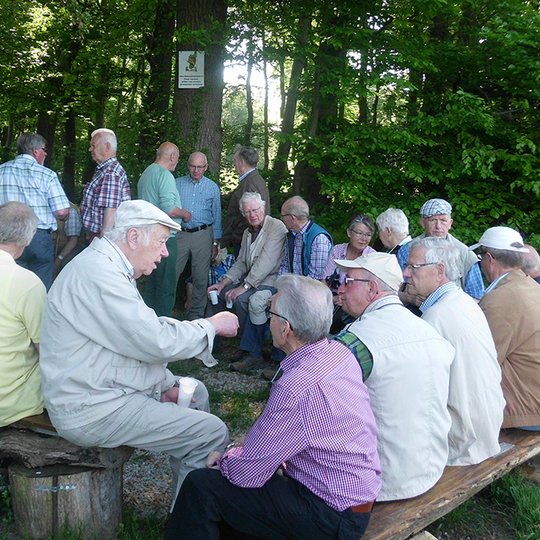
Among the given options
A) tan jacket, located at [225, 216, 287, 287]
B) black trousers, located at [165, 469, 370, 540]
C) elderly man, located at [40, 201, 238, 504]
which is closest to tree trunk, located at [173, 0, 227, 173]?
tan jacket, located at [225, 216, 287, 287]

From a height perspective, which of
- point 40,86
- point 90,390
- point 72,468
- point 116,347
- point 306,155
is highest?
point 40,86

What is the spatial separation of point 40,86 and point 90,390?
1033cm

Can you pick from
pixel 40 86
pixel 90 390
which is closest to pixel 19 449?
pixel 90 390

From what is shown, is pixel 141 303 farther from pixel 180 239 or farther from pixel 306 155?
Answer: pixel 306 155

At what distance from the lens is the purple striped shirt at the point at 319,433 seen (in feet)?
7.29

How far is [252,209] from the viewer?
5.82 m

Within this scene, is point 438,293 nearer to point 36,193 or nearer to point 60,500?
point 60,500

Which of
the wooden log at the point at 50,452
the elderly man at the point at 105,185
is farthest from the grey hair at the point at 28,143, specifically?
the wooden log at the point at 50,452

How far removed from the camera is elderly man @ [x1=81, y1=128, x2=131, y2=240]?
5648 mm

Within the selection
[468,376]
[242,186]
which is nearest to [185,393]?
[468,376]

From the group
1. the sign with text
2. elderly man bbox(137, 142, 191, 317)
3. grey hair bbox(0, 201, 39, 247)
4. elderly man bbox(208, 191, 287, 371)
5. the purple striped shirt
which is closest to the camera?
the purple striped shirt

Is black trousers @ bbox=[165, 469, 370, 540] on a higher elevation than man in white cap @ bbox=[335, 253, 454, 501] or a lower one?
lower

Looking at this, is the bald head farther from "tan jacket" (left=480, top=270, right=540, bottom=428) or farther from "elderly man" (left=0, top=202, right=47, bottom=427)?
"tan jacket" (left=480, top=270, right=540, bottom=428)

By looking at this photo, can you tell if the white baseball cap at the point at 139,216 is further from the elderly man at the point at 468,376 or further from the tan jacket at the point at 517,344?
the tan jacket at the point at 517,344
